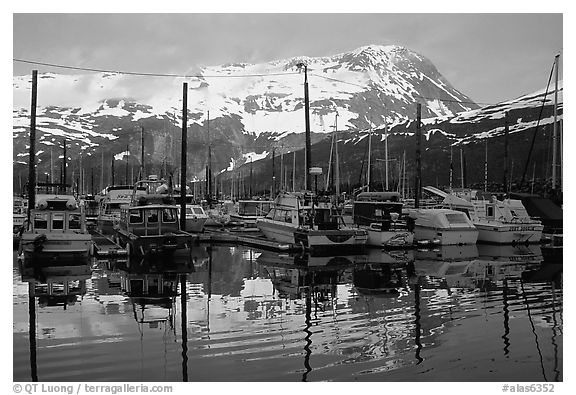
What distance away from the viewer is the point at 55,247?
21062 millimetres

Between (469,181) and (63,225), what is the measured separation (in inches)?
3421

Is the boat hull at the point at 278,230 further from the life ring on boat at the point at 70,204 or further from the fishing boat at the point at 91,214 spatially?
the fishing boat at the point at 91,214

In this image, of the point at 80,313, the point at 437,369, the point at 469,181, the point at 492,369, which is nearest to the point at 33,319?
the point at 80,313

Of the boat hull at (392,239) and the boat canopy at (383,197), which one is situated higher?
the boat canopy at (383,197)

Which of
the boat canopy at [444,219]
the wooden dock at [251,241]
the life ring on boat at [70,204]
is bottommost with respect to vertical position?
the wooden dock at [251,241]

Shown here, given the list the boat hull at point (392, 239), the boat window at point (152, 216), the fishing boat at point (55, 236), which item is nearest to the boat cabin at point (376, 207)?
the boat hull at point (392, 239)

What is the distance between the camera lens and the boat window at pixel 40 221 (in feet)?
71.4

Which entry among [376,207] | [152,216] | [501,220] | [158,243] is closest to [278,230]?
[376,207]

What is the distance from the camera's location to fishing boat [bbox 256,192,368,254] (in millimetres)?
25647

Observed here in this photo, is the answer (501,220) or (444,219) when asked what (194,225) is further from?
(501,220)

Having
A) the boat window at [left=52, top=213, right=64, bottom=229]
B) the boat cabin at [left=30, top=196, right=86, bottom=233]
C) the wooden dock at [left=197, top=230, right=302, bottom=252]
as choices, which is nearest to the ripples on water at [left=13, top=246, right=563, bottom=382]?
the boat cabin at [left=30, top=196, right=86, bottom=233]

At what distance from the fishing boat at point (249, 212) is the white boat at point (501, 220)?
13587mm

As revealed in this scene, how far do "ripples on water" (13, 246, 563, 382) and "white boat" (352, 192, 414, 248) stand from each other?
21.5 feet

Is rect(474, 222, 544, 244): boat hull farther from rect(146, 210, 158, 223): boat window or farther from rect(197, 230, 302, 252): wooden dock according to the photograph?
rect(146, 210, 158, 223): boat window
